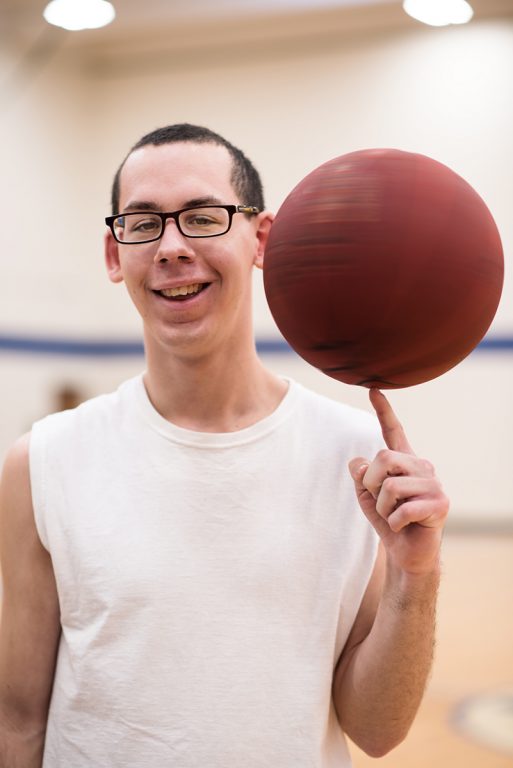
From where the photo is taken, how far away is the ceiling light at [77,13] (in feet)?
23.0

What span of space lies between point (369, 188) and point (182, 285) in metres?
0.36

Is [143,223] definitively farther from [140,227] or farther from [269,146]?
[269,146]

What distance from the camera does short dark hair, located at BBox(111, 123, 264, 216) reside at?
147 cm

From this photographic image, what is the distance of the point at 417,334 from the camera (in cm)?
116

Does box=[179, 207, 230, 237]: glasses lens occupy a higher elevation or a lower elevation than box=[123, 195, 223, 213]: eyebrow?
lower

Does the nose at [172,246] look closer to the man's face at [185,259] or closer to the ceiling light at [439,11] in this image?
the man's face at [185,259]

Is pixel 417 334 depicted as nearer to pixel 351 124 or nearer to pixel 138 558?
pixel 138 558

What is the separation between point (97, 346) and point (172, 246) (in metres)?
7.61

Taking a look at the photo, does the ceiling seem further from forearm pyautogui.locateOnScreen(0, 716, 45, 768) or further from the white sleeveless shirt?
forearm pyautogui.locateOnScreen(0, 716, 45, 768)

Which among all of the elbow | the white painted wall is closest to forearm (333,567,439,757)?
the elbow

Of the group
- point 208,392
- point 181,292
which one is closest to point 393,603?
point 208,392

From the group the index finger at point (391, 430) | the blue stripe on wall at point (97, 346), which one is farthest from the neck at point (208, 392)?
the blue stripe on wall at point (97, 346)

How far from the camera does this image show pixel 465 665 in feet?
12.1

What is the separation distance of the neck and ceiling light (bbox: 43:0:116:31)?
636cm
